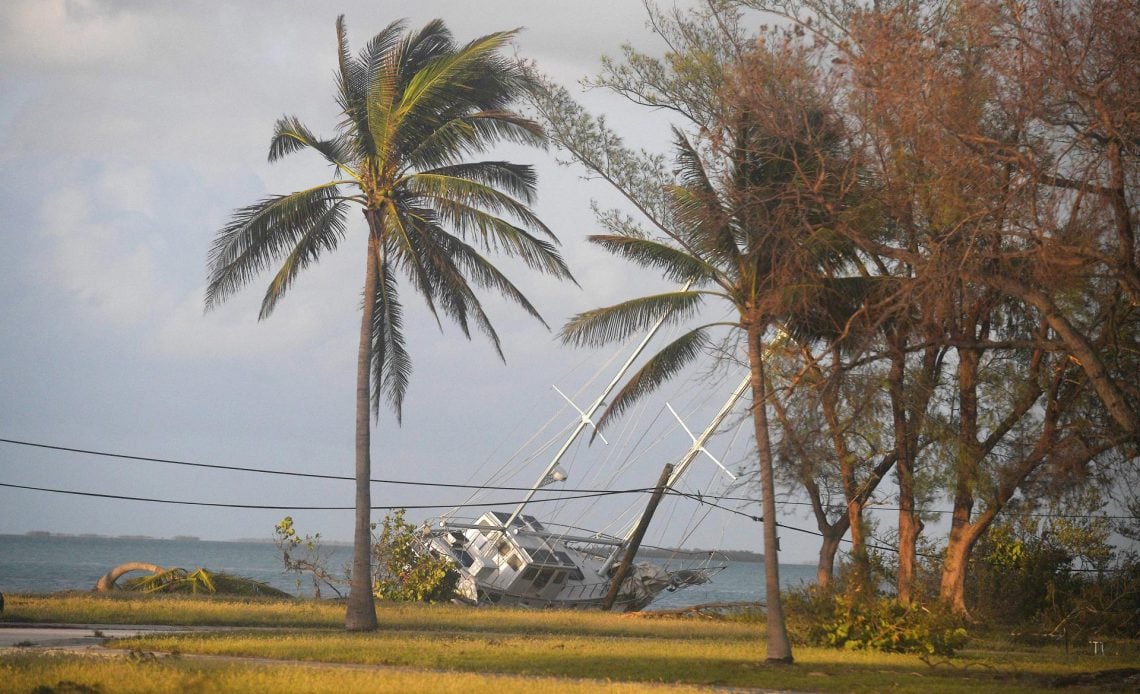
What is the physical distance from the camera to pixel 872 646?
1684 cm

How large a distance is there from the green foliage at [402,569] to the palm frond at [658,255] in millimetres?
12607

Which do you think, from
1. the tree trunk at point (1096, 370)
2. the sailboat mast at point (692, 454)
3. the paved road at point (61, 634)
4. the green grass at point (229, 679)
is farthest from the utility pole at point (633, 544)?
the green grass at point (229, 679)

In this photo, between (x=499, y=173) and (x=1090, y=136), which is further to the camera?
(x=499, y=173)

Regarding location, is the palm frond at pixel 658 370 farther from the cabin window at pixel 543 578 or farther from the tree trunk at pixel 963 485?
the cabin window at pixel 543 578

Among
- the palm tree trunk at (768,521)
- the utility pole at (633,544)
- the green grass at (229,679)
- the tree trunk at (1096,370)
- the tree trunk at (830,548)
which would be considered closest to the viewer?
the green grass at (229,679)

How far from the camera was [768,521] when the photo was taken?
14.9 metres

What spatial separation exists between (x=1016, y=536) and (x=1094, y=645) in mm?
5165

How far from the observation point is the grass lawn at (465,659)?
10148mm

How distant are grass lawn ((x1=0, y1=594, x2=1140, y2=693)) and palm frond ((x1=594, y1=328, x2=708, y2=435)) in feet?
12.7

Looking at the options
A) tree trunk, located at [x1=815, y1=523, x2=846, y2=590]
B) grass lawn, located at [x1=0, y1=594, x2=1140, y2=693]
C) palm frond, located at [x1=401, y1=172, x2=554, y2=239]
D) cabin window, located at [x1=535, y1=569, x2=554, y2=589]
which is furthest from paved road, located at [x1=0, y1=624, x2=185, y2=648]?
cabin window, located at [x1=535, y1=569, x2=554, y2=589]

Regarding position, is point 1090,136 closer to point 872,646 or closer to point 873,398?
point 873,398

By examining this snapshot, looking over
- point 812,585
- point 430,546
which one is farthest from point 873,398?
point 430,546

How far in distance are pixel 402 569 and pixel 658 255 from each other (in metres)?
13.9

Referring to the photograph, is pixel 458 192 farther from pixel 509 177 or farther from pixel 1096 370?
pixel 1096 370
